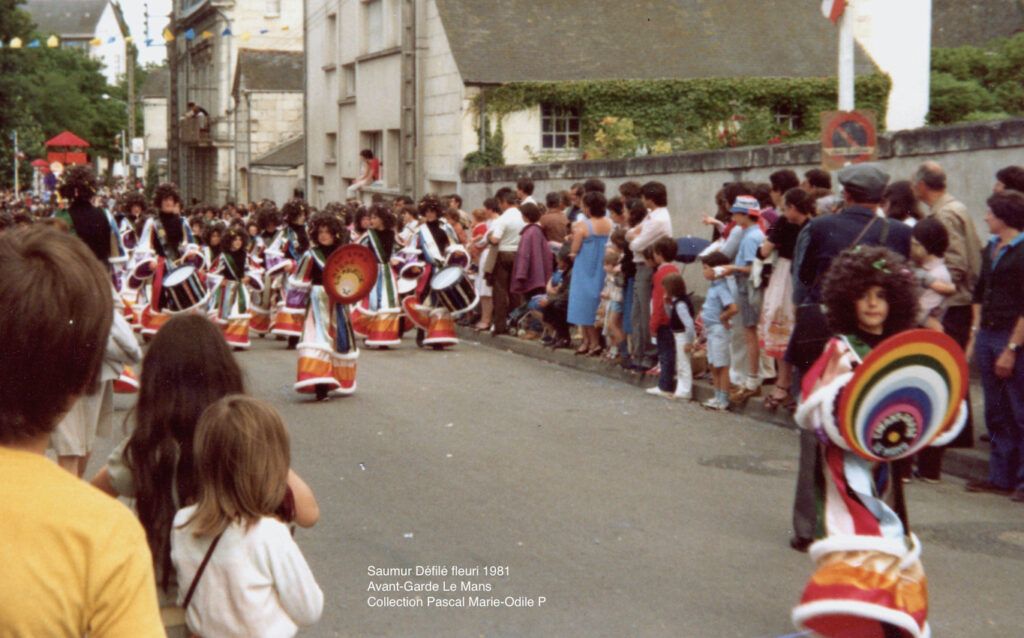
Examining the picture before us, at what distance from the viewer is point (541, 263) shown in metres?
18.1

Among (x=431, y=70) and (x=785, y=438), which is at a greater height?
(x=431, y=70)

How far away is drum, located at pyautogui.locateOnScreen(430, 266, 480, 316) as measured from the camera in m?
17.4

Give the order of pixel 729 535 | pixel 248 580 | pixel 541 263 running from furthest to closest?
pixel 541 263 < pixel 729 535 < pixel 248 580

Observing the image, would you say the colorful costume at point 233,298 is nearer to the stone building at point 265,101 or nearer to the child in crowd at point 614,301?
the child in crowd at point 614,301

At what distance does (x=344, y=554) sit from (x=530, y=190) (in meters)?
11.5

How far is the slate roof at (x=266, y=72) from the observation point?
2040 inches

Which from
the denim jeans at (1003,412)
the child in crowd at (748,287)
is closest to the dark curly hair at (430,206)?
the child in crowd at (748,287)

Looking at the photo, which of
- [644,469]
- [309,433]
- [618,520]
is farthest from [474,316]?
[618,520]

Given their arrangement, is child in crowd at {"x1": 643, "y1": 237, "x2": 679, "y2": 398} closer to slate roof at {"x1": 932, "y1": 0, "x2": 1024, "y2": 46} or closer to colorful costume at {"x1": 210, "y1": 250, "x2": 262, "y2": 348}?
colorful costume at {"x1": 210, "y1": 250, "x2": 262, "y2": 348}

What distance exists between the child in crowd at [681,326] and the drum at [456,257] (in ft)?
15.4

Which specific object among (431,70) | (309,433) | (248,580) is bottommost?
(309,433)

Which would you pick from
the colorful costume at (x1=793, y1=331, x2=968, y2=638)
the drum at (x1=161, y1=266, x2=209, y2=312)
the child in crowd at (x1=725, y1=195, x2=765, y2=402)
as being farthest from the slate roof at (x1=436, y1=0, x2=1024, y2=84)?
the colorful costume at (x1=793, y1=331, x2=968, y2=638)

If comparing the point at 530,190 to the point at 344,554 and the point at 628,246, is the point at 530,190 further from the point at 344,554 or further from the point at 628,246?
the point at 344,554

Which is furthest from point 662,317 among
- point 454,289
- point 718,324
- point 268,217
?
point 268,217
